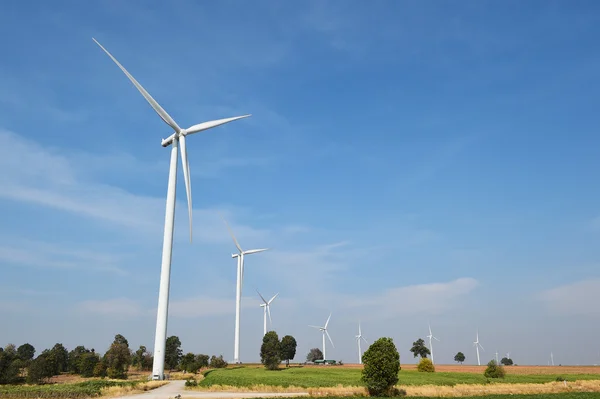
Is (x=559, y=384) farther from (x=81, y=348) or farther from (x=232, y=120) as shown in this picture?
(x=81, y=348)

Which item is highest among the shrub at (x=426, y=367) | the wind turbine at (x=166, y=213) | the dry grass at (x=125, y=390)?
the wind turbine at (x=166, y=213)

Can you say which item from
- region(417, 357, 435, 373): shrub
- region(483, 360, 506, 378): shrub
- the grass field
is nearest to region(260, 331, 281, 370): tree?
region(417, 357, 435, 373): shrub

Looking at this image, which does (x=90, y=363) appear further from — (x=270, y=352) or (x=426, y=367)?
(x=426, y=367)

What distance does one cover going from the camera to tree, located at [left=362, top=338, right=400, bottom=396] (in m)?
52.0

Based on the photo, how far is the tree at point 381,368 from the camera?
52000mm

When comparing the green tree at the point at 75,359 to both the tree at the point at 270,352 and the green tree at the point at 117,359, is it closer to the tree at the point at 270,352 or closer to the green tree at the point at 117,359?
the green tree at the point at 117,359

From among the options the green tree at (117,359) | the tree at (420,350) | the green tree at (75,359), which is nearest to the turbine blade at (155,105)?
the green tree at (117,359)

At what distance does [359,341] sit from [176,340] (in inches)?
2930

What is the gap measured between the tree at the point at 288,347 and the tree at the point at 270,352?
2201 centimetres

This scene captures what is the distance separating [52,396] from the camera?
1903 inches

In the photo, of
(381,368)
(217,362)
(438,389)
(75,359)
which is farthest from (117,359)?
(438,389)

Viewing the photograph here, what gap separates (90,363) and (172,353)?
29.3 meters

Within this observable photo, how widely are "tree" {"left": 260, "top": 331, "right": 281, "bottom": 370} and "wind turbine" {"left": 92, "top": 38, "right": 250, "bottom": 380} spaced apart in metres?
51.0

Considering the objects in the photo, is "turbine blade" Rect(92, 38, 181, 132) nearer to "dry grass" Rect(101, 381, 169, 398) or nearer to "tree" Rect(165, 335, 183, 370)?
"dry grass" Rect(101, 381, 169, 398)
